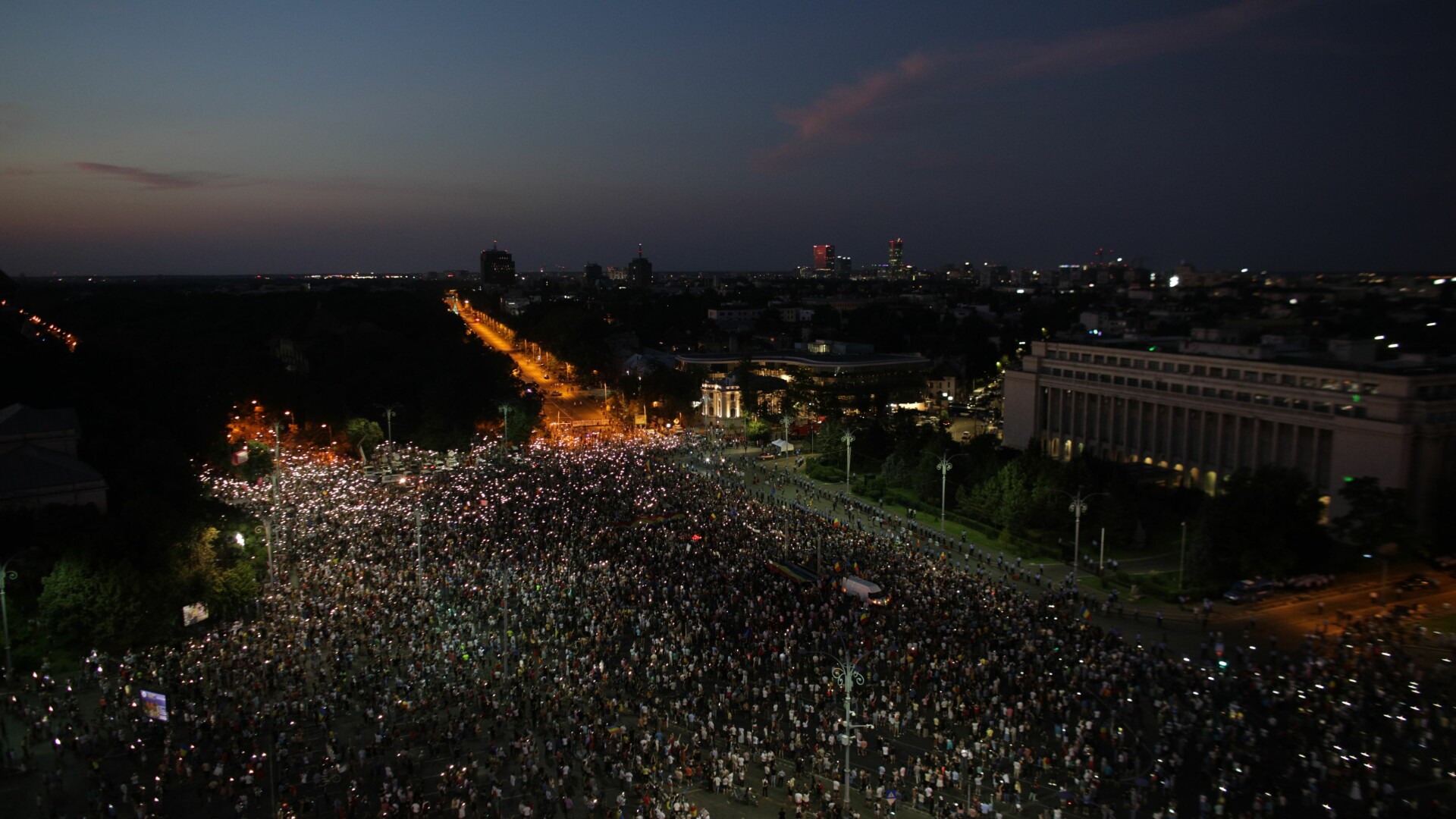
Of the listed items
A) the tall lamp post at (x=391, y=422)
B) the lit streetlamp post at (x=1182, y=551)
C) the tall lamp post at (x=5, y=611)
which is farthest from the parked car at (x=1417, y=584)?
the tall lamp post at (x=391, y=422)

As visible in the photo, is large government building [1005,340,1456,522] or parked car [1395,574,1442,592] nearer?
parked car [1395,574,1442,592]

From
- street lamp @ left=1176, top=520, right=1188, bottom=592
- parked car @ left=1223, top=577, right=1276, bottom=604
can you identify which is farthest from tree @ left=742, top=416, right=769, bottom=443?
parked car @ left=1223, top=577, right=1276, bottom=604

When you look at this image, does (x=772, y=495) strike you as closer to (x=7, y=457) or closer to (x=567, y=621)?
(x=567, y=621)

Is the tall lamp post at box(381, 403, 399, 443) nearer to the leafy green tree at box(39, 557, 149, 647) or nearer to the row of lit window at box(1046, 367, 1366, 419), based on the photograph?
the leafy green tree at box(39, 557, 149, 647)

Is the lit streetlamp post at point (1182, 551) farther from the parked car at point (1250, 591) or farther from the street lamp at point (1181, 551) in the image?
the parked car at point (1250, 591)

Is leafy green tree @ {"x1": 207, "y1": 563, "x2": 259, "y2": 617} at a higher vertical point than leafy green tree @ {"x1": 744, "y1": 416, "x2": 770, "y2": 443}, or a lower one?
higher

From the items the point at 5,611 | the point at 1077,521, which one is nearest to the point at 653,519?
the point at 1077,521

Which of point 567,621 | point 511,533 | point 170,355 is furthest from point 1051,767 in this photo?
point 170,355

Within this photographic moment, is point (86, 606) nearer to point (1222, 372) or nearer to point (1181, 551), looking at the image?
point (1181, 551)
